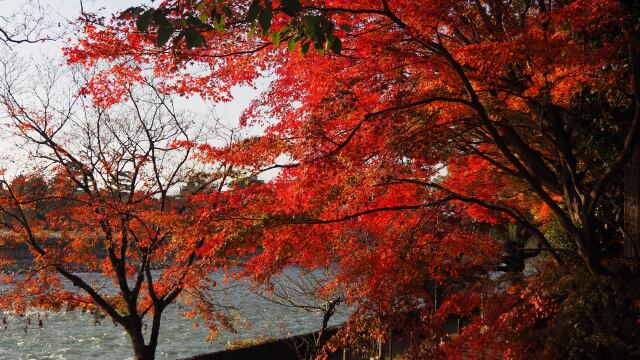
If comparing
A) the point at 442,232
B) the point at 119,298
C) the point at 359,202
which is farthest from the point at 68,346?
the point at 359,202

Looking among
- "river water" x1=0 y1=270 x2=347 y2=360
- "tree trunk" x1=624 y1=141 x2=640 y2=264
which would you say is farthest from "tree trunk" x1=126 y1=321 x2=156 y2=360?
"tree trunk" x1=624 y1=141 x2=640 y2=264

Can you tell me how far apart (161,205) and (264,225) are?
21.8ft

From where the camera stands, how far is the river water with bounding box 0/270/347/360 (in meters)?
17.8

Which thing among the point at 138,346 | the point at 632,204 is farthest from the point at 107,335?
the point at 632,204

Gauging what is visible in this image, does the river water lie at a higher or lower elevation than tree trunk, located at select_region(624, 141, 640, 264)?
lower

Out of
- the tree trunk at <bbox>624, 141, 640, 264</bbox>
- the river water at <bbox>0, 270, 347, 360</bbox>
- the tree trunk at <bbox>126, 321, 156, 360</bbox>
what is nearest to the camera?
the tree trunk at <bbox>624, 141, 640, 264</bbox>

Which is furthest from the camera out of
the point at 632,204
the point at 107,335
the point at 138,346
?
the point at 107,335

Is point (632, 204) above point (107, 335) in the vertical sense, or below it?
above

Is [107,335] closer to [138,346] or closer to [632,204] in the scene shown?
[138,346]

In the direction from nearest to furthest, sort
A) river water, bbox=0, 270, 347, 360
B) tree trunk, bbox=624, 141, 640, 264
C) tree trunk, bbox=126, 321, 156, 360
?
1. tree trunk, bbox=624, 141, 640, 264
2. tree trunk, bbox=126, 321, 156, 360
3. river water, bbox=0, 270, 347, 360

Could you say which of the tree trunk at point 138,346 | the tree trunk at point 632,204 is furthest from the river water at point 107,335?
the tree trunk at point 632,204

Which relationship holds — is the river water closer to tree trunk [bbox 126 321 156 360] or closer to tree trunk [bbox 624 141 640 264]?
tree trunk [bbox 126 321 156 360]

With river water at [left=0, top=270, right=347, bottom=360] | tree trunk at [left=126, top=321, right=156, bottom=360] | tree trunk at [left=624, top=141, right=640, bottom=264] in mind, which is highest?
tree trunk at [left=624, top=141, right=640, bottom=264]

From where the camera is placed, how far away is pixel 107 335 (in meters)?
20.2
